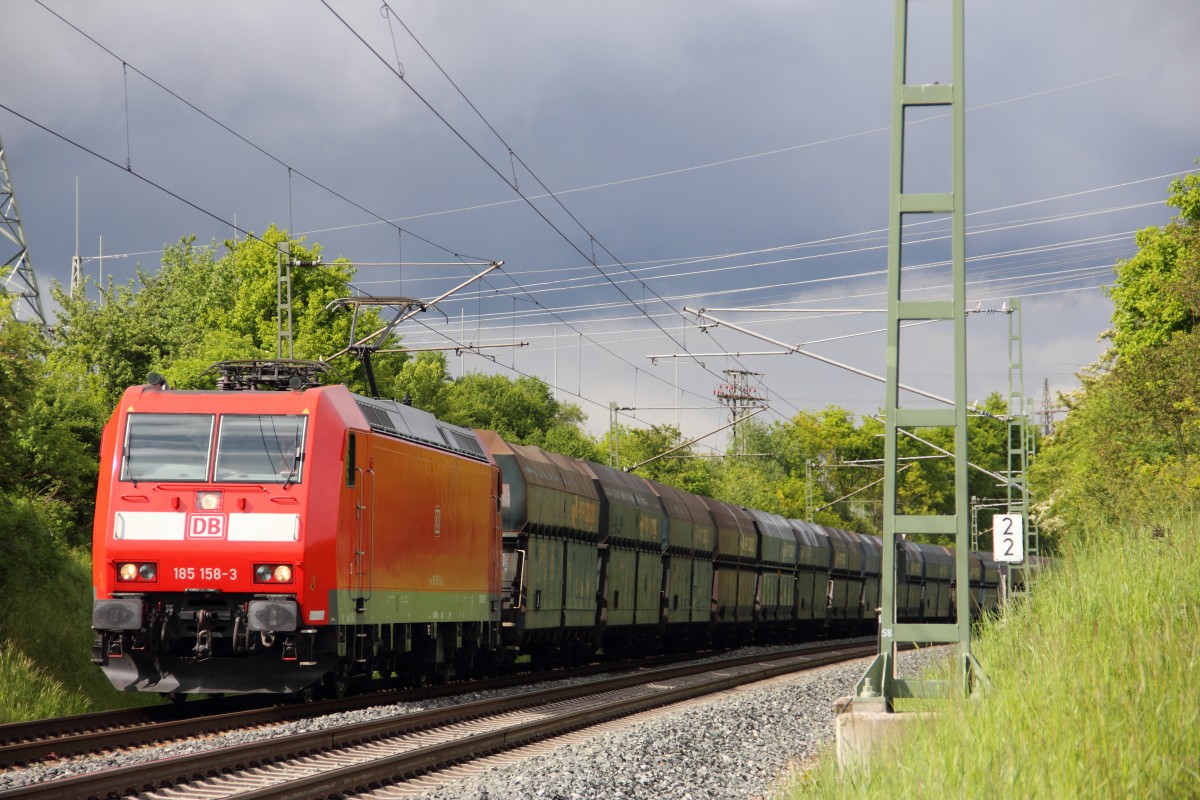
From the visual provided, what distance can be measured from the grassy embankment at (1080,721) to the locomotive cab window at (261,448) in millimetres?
8068

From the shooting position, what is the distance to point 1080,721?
23.6 feet

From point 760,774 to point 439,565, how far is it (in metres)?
7.69

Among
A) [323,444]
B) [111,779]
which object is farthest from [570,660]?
[111,779]

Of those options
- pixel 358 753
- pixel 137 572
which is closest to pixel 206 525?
pixel 137 572

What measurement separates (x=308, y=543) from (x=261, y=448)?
4.23ft

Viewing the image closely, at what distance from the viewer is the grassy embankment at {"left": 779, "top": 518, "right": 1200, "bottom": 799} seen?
6547 mm

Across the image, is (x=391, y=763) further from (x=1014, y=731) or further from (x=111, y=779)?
(x=1014, y=731)

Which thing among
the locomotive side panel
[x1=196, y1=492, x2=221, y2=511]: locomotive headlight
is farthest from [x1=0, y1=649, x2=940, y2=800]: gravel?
[x1=196, y1=492, x2=221, y2=511]: locomotive headlight

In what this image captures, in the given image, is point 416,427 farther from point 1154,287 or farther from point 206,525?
point 1154,287

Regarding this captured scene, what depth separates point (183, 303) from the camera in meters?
71.1

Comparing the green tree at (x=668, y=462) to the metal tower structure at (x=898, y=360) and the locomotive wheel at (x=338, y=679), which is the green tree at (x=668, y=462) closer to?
the locomotive wheel at (x=338, y=679)

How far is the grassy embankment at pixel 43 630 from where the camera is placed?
54.1 ft

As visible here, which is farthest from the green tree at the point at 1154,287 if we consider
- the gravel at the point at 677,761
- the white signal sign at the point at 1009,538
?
the gravel at the point at 677,761

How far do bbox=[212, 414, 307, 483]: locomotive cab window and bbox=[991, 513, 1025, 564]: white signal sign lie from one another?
58.3 ft
